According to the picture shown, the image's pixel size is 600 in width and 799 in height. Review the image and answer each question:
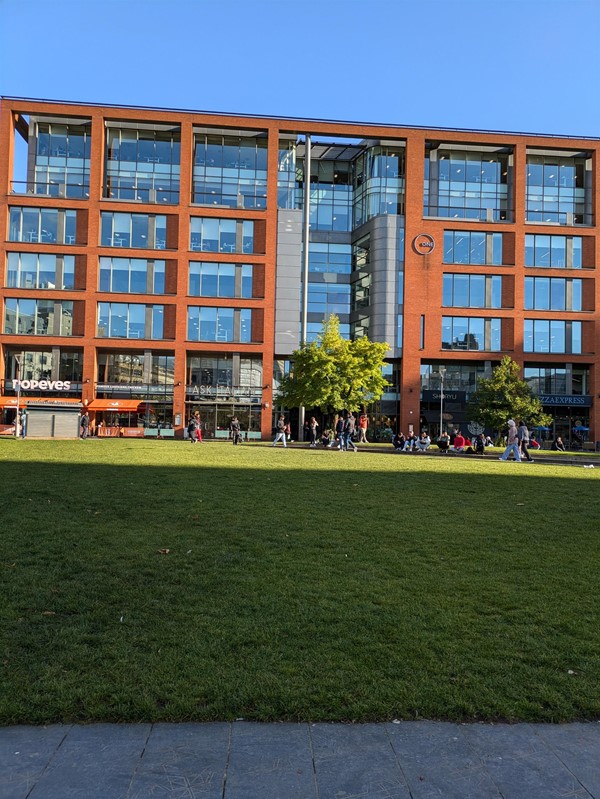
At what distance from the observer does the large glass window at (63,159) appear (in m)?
54.1

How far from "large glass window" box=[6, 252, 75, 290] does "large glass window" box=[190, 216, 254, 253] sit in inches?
454

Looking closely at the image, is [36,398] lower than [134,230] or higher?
lower

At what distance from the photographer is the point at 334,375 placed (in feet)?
155

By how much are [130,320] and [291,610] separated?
51.9m

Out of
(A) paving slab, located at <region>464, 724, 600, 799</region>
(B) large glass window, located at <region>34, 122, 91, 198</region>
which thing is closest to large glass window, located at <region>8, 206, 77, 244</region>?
(B) large glass window, located at <region>34, 122, 91, 198</region>

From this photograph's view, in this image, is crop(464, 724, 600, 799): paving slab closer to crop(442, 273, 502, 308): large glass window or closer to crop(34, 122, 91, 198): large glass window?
crop(442, 273, 502, 308): large glass window

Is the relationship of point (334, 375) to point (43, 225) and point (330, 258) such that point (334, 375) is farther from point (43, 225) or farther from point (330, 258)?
point (43, 225)

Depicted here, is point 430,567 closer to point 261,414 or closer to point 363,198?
point 261,414

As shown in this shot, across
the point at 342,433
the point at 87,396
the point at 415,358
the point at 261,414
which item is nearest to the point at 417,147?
the point at 415,358

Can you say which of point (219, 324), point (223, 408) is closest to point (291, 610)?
point (223, 408)

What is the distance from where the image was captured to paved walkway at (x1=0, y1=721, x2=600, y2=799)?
9.37 feet

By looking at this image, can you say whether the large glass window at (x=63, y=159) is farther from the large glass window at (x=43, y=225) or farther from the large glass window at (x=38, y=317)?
the large glass window at (x=38, y=317)

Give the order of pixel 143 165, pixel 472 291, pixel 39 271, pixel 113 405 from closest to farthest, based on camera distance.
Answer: pixel 113 405, pixel 39 271, pixel 143 165, pixel 472 291

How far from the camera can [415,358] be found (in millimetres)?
55906
